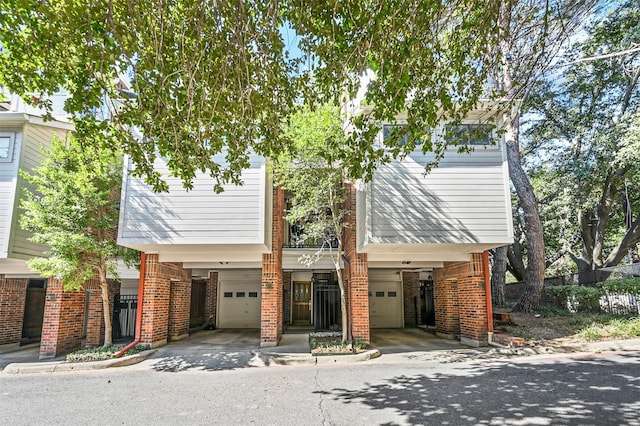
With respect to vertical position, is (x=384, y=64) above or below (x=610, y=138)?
below

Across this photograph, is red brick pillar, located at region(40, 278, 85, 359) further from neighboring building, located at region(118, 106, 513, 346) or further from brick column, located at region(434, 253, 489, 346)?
brick column, located at region(434, 253, 489, 346)

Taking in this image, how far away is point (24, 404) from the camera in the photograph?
243 inches

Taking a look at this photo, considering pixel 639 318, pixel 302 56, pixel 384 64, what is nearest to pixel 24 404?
pixel 302 56

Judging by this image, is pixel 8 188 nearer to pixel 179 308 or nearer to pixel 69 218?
pixel 69 218

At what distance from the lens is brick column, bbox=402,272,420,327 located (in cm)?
1641

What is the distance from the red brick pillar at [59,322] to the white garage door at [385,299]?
10817 millimetres

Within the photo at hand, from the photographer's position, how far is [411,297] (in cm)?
1667

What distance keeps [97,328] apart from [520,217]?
19274 mm

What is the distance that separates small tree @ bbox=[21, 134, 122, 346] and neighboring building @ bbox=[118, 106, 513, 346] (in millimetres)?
804

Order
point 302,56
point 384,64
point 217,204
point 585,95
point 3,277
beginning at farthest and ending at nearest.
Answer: point 585,95 < point 3,277 < point 217,204 < point 302,56 < point 384,64

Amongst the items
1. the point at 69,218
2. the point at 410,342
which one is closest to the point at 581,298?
the point at 410,342

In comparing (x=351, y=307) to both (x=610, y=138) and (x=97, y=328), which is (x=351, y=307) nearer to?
(x=97, y=328)

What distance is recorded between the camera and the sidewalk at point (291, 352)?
8766mm

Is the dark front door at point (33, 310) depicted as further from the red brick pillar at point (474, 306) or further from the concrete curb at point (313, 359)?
the red brick pillar at point (474, 306)
